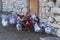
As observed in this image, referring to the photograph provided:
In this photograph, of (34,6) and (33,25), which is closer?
(33,25)

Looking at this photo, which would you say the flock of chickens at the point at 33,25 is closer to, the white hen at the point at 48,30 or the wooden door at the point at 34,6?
the white hen at the point at 48,30

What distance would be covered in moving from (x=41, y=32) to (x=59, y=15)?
0.53 meters

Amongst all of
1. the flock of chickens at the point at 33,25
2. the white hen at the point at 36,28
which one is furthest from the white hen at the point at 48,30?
the white hen at the point at 36,28

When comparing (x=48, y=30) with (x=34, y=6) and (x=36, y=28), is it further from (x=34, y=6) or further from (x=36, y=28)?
(x=34, y=6)

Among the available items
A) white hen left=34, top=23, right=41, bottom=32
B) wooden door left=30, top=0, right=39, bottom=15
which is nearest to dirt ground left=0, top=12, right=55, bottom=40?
white hen left=34, top=23, right=41, bottom=32

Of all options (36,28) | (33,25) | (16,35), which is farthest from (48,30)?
(16,35)

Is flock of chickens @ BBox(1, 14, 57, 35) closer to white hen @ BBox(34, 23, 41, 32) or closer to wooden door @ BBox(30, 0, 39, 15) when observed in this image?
white hen @ BBox(34, 23, 41, 32)

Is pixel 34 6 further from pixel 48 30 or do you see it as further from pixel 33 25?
pixel 48 30

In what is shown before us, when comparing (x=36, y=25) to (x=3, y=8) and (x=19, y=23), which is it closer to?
(x=19, y=23)

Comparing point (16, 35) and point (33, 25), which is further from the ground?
point (33, 25)

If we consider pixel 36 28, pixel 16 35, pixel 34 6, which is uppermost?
pixel 34 6

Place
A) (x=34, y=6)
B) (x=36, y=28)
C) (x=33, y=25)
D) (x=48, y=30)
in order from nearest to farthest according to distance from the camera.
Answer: (x=48, y=30)
(x=36, y=28)
(x=33, y=25)
(x=34, y=6)

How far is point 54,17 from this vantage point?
3.98 m

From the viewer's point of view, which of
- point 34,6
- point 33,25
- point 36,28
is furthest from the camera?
point 34,6
